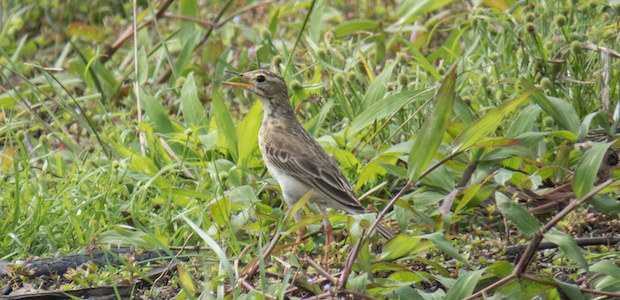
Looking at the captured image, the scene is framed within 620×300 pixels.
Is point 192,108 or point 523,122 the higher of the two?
point 523,122

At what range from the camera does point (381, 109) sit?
4738 mm

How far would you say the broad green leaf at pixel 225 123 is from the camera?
16.3 feet

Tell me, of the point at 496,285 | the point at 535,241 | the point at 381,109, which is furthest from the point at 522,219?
the point at 381,109

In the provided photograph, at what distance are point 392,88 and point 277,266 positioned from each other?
7.65 ft

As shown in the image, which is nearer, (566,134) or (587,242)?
(587,242)

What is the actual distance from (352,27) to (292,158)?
280 cm

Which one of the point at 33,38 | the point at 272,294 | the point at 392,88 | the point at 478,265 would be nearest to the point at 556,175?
the point at 478,265

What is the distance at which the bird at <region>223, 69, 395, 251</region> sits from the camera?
4.16 m

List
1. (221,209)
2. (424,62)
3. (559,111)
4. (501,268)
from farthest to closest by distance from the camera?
1. (424,62)
2. (559,111)
3. (221,209)
4. (501,268)

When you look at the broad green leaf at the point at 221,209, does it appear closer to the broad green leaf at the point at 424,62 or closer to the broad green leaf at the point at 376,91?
the broad green leaf at the point at 376,91

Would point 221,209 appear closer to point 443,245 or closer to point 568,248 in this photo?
point 443,245

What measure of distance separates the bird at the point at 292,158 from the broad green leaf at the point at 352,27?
2056mm

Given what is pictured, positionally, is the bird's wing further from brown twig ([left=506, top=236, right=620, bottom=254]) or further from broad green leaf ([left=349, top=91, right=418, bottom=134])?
brown twig ([left=506, top=236, right=620, bottom=254])

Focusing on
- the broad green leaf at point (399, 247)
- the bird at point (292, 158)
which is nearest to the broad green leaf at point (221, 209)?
the bird at point (292, 158)
